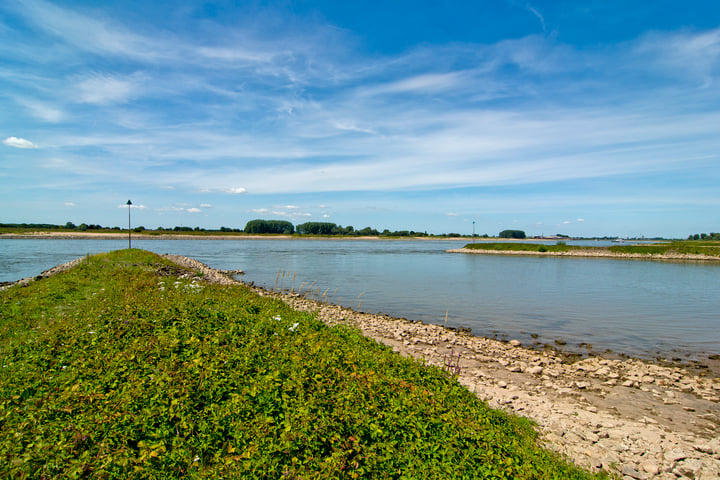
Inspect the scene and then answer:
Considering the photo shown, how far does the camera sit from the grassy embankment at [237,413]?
4.69 m

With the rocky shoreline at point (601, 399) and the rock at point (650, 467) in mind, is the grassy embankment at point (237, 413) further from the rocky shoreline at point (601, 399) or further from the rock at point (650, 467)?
the rock at point (650, 467)

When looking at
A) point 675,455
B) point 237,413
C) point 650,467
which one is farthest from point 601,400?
point 237,413

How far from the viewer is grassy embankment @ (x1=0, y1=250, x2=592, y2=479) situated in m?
4.69

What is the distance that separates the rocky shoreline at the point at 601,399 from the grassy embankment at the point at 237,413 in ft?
4.35

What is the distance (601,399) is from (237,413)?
29.5 feet

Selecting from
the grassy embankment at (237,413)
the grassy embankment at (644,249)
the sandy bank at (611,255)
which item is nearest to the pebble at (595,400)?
the grassy embankment at (237,413)

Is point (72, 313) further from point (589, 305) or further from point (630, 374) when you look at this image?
point (589, 305)

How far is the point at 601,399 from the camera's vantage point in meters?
9.66

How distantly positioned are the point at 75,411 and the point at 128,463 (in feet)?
5.17

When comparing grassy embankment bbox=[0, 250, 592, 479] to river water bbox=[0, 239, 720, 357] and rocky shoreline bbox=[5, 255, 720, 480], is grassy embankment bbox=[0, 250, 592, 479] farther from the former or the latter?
river water bbox=[0, 239, 720, 357]

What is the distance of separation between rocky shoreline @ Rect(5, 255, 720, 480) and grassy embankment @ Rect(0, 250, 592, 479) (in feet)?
4.35

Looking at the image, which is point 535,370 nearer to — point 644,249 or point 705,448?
point 705,448

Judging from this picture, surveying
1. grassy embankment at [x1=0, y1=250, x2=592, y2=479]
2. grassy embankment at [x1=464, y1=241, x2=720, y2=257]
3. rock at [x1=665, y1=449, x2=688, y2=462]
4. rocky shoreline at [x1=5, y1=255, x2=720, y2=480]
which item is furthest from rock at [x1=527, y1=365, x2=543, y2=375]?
grassy embankment at [x1=464, y1=241, x2=720, y2=257]

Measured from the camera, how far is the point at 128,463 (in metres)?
4.54
